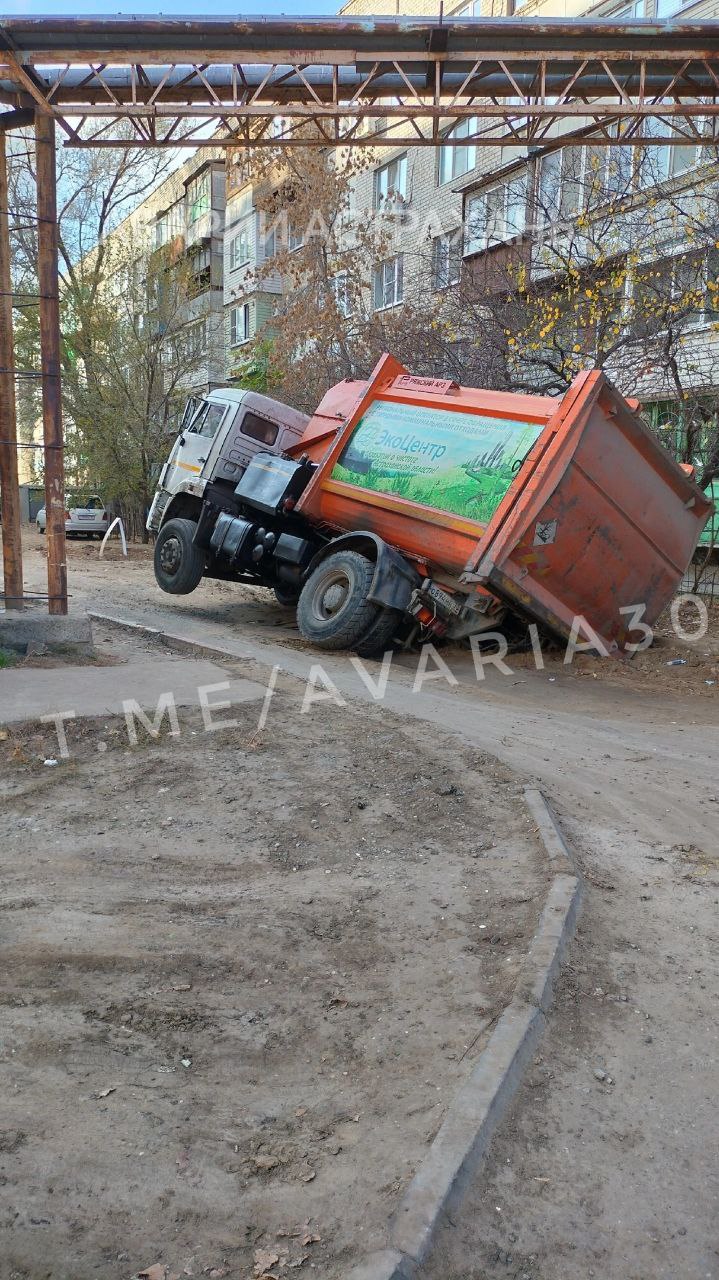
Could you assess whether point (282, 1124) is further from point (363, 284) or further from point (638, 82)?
point (363, 284)

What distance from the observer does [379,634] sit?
10250 mm

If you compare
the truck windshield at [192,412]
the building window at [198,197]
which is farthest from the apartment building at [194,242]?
the truck windshield at [192,412]

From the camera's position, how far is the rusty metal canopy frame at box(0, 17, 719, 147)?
9.98 metres

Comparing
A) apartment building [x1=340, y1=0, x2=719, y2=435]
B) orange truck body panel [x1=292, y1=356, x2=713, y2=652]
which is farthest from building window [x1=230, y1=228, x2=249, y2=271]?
orange truck body panel [x1=292, y1=356, x2=713, y2=652]

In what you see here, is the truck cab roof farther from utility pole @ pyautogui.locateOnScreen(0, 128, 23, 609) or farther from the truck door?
utility pole @ pyautogui.locateOnScreen(0, 128, 23, 609)

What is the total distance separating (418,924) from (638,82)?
1040 centimetres

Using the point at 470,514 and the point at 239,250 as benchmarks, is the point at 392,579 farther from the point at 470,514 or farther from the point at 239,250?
the point at 239,250

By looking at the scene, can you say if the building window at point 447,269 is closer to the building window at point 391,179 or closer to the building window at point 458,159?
the building window at point 458,159

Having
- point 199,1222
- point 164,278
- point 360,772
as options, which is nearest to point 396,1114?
point 199,1222

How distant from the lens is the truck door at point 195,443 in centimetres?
1302

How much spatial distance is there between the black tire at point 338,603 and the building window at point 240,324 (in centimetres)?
2826

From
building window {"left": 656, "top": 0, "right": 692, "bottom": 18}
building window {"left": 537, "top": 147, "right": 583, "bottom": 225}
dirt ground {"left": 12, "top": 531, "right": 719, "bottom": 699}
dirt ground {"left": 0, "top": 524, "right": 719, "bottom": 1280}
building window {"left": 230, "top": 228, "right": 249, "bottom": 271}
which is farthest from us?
building window {"left": 230, "top": 228, "right": 249, "bottom": 271}

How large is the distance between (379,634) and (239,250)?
32309 mm

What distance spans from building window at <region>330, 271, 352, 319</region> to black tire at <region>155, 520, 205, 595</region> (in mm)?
11234
